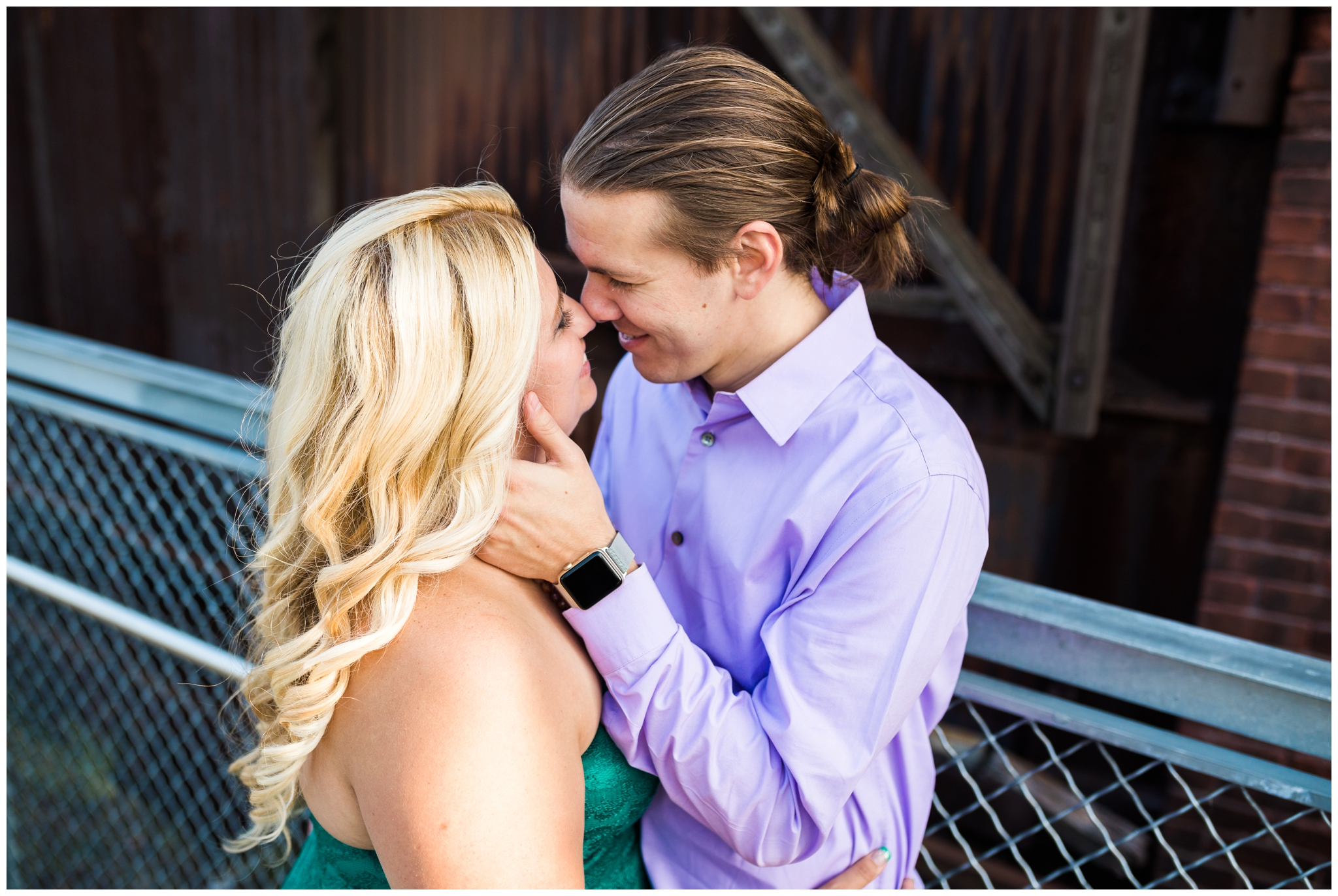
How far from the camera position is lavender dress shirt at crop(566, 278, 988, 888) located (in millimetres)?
1312

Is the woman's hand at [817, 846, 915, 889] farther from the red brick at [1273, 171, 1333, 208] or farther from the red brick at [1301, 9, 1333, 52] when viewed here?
the red brick at [1301, 9, 1333, 52]

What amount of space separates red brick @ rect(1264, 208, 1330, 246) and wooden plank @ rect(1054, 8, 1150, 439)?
0.35 m

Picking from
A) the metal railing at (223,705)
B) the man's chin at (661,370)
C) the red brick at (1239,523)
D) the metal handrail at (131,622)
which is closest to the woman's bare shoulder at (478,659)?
the man's chin at (661,370)

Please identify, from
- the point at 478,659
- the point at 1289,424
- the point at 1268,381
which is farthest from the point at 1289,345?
the point at 478,659

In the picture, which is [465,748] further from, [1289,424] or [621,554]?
[1289,424]

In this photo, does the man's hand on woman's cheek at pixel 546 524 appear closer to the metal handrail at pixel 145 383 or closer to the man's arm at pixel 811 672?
the man's arm at pixel 811 672

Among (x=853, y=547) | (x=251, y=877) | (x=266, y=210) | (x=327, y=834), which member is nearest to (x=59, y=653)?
(x=251, y=877)

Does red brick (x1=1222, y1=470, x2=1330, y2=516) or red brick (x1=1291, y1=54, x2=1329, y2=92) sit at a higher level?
red brick (x1=1291, y1=54, x2=1329, y2=92)

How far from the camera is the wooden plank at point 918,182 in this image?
254 cm

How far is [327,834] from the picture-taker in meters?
1.47

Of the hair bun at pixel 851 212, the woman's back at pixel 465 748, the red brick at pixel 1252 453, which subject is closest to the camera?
the woman's back at pixel 465 748

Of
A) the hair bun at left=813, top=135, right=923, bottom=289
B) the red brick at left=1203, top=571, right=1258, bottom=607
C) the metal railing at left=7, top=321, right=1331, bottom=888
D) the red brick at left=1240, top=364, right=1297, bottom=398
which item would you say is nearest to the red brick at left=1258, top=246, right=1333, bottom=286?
the red brick at left=1240, top=364, right=1297, bottom=398

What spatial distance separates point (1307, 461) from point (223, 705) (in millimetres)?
2591

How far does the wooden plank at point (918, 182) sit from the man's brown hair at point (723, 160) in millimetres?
962
